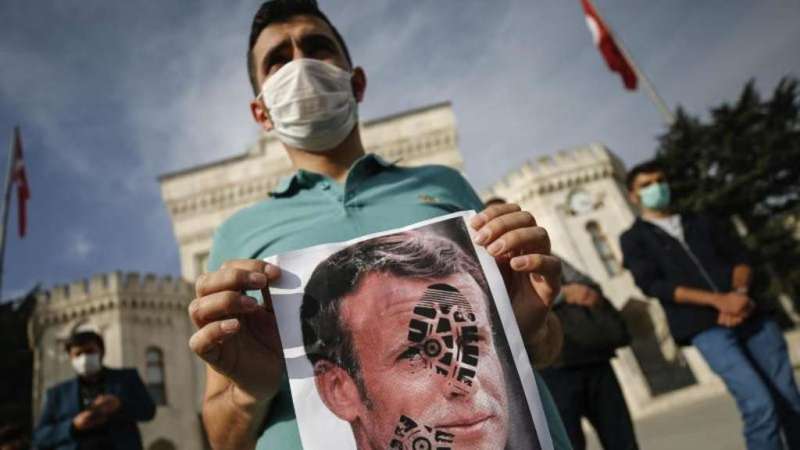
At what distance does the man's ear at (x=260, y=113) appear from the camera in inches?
63.9

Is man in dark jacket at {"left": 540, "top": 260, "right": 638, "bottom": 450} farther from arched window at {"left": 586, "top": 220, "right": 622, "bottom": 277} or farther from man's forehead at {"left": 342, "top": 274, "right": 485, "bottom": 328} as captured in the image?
arched window at {"left": 586, "top": 220, "right": 622, "bottom": 277}

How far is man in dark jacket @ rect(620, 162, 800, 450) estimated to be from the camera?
2514 mm

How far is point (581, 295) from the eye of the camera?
3262mm

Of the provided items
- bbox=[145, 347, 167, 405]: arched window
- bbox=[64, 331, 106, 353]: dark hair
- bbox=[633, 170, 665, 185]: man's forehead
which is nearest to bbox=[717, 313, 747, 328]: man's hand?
bbox=[633, 170, 665, 185]: man's forehead

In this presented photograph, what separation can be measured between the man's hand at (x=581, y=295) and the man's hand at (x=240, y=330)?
268 cm

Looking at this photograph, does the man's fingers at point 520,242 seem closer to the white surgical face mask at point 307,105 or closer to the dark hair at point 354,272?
the dark hair at point 354,272

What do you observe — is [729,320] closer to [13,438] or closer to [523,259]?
[523,259]

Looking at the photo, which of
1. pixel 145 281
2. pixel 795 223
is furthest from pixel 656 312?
pixel 145 281

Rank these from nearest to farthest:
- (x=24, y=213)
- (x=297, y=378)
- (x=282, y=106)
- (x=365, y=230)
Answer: (x=297, y=378)
(x=365, y=230)
(x=282, y=106)
(x=24, y=213)

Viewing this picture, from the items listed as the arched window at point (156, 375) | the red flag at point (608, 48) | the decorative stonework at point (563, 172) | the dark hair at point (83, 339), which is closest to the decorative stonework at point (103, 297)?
the arched window at point (156, 375)

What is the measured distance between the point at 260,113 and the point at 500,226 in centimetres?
109

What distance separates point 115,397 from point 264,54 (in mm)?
2552

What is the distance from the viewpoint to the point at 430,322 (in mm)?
945

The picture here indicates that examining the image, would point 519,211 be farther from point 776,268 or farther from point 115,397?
point 776,268
